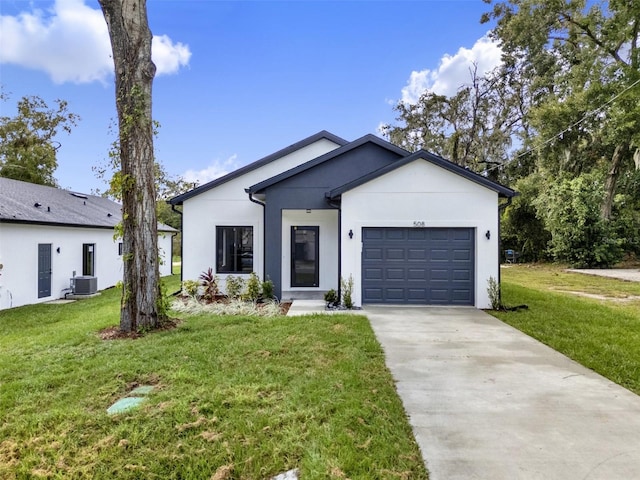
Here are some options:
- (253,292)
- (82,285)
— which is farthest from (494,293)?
(82,285)

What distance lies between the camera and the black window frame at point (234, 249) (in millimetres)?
11961

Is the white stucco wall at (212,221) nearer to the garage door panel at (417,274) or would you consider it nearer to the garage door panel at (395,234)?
the garage door panel at (395,234)

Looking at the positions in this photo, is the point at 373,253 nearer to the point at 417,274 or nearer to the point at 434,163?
the point at 417,274

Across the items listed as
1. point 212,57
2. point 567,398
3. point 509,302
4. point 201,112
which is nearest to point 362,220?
point 509,302

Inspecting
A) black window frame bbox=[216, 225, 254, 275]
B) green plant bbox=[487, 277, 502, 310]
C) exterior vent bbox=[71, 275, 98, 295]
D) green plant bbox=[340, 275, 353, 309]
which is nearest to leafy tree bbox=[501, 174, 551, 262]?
green plant bbox=[487, 277, 502, 310]

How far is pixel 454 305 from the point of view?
31.7 feet

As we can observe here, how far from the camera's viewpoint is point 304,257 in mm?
11984

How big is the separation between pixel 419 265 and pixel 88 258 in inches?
522

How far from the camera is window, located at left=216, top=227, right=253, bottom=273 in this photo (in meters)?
12.0

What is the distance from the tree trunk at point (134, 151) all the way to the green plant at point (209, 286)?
4.11 metres

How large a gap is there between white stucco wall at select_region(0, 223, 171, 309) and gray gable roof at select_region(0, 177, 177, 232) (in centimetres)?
33

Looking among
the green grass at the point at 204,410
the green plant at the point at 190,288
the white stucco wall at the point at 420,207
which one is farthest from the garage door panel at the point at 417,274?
the green plant at the point at 190,288

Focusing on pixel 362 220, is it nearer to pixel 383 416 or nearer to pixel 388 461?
pixel 383 416

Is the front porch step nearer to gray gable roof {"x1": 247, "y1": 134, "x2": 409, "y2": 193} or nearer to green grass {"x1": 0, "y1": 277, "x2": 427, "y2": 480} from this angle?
gray gable roof {"x1": 247, "y1": 134, "x2": 409, "y2": 193}
